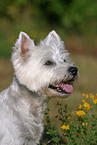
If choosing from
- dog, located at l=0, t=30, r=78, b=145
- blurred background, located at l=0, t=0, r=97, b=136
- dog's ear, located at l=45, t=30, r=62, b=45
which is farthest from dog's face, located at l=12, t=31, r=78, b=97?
blurred background, located at l=0, t=0, r=97, b=136

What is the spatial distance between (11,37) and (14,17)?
11.2 feet

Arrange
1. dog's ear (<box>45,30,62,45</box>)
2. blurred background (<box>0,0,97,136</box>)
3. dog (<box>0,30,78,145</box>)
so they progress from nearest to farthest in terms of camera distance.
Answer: dog (<box>0,30,78,145</box>), dog's ear (<box>45,30,62,45</box>), blurred background (<box>0,0,97,136</box>)

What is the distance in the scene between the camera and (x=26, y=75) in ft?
15.9

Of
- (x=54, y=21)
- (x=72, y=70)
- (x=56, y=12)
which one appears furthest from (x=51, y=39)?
(x=54, y=21)

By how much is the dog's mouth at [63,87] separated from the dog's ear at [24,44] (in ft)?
2.24

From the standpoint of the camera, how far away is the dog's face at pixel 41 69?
16.0ft

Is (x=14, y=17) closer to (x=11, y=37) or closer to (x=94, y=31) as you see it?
(x=11, y=37)

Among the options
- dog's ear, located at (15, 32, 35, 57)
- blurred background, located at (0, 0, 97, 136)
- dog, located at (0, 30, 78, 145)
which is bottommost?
dog, located at (0, 30, 78, 145)

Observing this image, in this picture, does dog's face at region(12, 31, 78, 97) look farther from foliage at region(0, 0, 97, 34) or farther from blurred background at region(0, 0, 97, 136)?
foliage at region(0, 0, 97, 34)

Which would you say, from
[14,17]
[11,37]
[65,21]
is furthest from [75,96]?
[14,17]

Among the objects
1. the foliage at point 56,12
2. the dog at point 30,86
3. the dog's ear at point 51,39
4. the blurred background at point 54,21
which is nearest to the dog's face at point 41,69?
the dog at point 30,86

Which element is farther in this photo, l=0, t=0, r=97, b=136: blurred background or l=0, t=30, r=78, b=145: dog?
l=0, t=0, r=97, b=136: blurred background

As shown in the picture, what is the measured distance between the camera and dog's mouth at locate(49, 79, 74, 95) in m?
4.97

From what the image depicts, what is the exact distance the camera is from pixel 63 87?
5.02 meters
